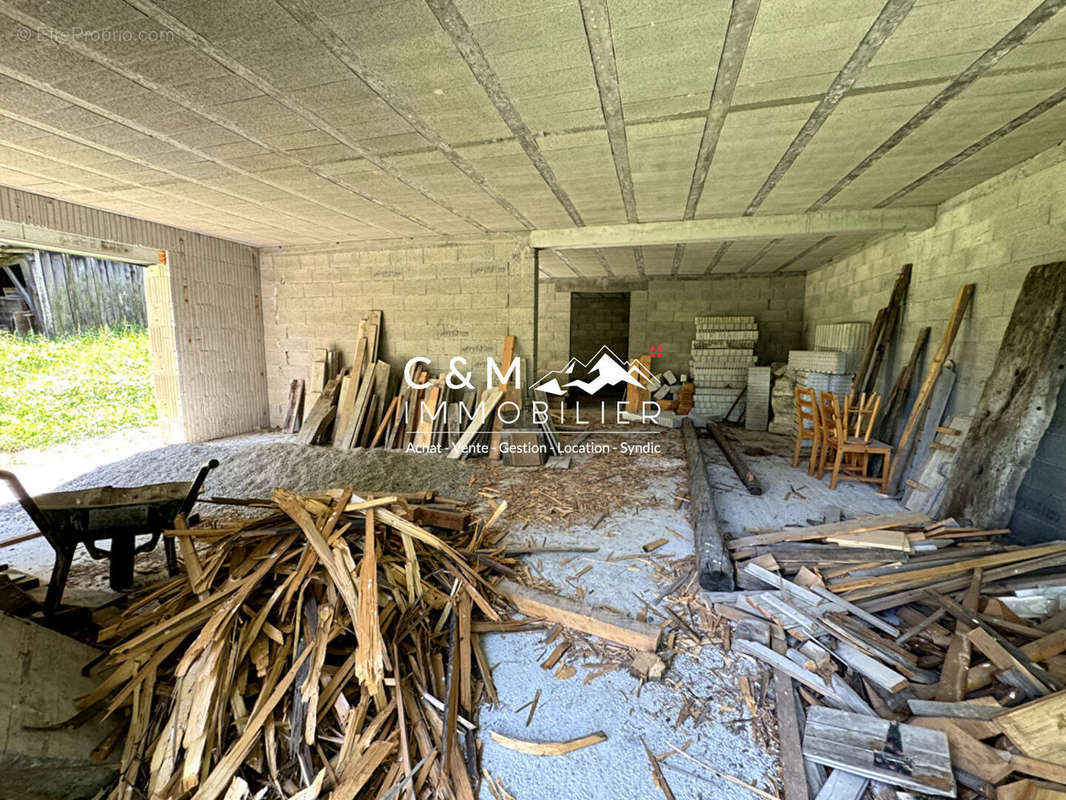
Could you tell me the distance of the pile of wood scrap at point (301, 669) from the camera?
1438 mm

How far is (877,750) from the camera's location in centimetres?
150

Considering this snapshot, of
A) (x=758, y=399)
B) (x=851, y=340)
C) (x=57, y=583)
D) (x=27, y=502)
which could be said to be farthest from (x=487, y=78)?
(x=758, y=399)

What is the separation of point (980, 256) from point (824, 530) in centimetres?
292

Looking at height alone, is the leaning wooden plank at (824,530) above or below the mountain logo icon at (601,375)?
below

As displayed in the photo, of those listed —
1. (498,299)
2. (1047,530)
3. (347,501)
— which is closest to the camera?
(347,501)

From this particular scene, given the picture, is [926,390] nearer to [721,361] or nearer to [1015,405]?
[1015,405]

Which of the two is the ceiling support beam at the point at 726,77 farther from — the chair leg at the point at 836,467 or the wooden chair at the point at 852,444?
the chair leg at the point at 836,467

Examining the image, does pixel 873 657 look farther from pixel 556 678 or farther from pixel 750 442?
pixel 750 442

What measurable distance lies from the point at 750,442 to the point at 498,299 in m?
4.31

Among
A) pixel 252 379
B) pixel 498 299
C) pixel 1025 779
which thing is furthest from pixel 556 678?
pixel 252 379

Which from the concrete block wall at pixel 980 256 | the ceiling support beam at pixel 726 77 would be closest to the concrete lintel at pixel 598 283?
the concrete block wall at pixel 980 256

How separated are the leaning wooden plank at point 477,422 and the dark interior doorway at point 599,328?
21.1 feet

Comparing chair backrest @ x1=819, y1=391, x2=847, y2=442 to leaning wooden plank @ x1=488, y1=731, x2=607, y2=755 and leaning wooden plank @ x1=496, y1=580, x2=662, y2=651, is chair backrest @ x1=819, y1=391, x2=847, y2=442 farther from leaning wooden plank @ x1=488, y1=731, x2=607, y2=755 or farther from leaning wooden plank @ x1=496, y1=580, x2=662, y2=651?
leaning wooden plank @ x1=488, y1=731, x2=607, y2=755

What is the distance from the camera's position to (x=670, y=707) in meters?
1.83
